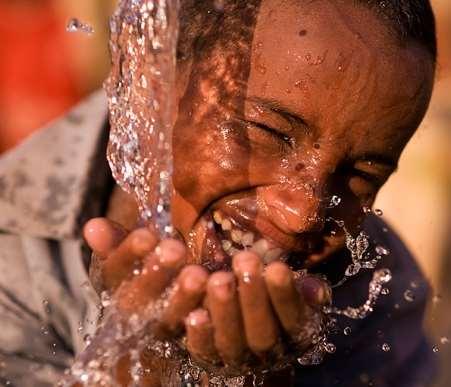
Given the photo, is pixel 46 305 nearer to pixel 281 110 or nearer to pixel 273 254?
pixel 273 254

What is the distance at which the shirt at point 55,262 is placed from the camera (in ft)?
6.82

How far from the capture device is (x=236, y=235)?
1859 millimetres

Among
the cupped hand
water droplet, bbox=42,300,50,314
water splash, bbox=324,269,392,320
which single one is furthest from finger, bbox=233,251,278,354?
water splash, bbox=324,269,392,320

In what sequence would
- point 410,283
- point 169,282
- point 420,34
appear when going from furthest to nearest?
point 410,283, point 420,34, point 169,282

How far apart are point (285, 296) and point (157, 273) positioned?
195mm

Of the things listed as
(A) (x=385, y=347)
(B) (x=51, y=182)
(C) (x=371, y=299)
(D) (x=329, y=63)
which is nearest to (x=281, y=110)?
(D) (x=329, y=63)

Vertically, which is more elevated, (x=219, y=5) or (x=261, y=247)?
(x=219, y=5)

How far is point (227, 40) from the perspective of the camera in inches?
73.2

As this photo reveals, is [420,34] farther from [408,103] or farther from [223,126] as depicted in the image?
[223,126]

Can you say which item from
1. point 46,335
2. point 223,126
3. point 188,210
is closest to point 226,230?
point 188,210

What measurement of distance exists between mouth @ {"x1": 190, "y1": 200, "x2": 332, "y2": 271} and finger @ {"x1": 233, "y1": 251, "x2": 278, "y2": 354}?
0.31 meters

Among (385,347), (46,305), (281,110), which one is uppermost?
(281,110)

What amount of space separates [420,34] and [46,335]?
101 centimetres

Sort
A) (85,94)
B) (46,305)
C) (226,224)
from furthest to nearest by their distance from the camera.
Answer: (85,94) → (46,305) → (226,224)
